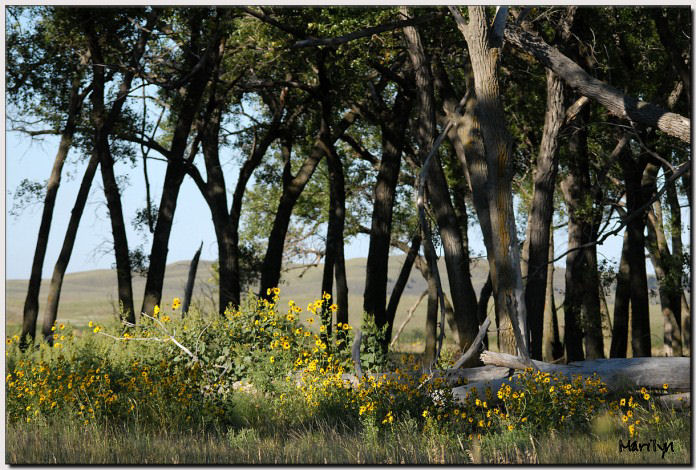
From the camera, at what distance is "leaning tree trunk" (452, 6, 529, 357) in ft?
36.5

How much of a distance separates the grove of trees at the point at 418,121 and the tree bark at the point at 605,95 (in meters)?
0.03

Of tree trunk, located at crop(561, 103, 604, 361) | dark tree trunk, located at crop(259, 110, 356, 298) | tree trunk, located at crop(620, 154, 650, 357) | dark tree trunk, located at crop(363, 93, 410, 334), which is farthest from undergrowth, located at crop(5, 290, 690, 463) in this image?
tree trunk, located at crop(620, 154, 650, 357)

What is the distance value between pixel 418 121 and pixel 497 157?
3.84m

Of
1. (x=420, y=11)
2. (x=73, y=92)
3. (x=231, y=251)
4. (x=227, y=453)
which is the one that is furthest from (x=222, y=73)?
(x=227, y=453)

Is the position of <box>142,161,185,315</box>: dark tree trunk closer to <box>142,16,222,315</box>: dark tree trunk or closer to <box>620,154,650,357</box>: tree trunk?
<box>142,16,222,315</box>: dark tree trunk

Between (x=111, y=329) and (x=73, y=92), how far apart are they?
9611 mm

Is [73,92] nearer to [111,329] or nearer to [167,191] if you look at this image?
[167,191]

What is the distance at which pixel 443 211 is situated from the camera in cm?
1469

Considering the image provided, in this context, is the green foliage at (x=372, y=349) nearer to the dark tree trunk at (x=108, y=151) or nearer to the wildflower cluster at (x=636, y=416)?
the wildflower cluster at (x=636, y=416)

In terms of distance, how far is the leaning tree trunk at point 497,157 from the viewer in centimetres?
1112

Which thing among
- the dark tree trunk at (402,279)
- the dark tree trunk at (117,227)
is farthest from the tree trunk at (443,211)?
the dark tree trunk at (117,227)

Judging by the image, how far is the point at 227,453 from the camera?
292 inches

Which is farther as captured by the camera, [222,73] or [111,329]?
[222,73]

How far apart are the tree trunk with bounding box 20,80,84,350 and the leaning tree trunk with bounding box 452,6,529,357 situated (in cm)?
1134
